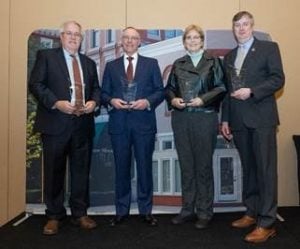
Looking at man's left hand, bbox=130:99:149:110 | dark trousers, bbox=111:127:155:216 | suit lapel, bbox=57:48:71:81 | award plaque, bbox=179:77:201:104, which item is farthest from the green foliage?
award plaque, bbox=179:77:201:104

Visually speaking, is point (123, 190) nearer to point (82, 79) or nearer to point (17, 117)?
point (82, 79)

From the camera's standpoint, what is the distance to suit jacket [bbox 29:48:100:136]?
2837 millimetres

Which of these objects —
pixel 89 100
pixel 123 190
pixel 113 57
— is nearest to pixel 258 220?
pixel 123 190

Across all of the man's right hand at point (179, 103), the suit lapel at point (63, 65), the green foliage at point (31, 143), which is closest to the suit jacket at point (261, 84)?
the man's right hand at point (179, 103)

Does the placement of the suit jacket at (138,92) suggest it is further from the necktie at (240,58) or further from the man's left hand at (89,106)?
the necktie at (240,58)

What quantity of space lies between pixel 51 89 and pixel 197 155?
121 centimetres

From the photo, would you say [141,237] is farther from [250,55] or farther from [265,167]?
[250,55]

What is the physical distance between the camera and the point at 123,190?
305 centimetres

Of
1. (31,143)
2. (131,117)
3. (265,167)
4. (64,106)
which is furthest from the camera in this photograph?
(31,143)

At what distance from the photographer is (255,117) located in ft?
8.96

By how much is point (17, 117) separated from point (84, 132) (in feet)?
3.52

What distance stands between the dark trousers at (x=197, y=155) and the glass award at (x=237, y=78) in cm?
28

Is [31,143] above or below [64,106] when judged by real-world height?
below

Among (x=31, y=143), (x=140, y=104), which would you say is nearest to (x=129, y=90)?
(x=140, y=104)
